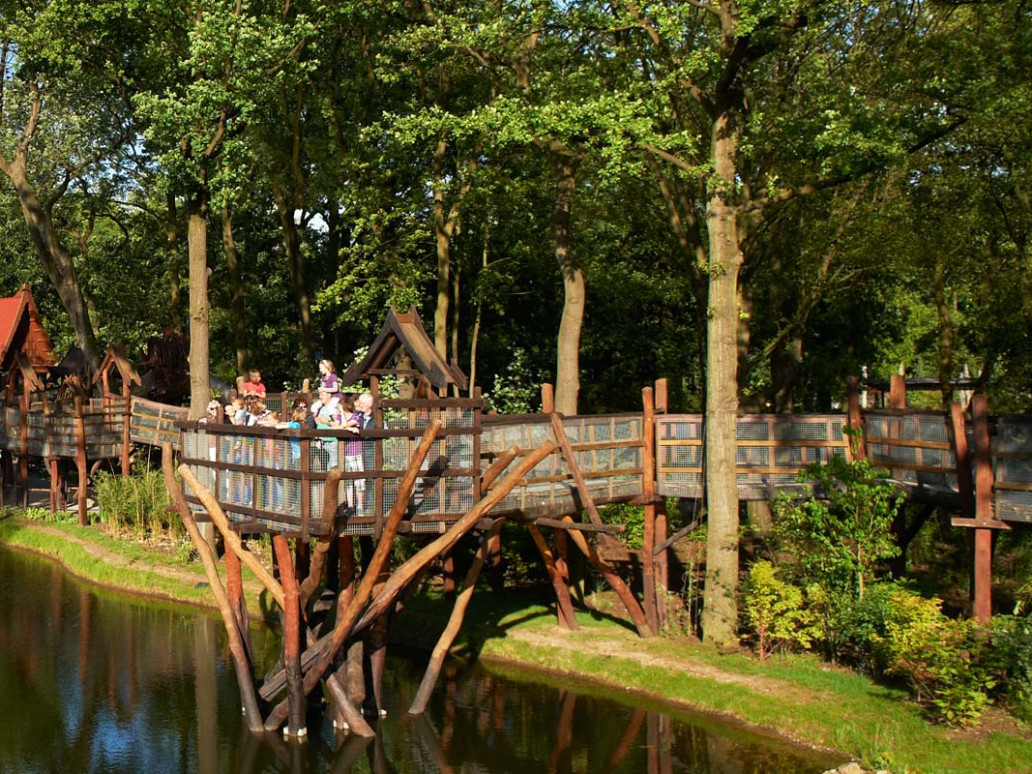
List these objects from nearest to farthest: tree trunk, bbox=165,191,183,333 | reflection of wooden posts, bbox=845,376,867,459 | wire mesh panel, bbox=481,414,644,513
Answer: wire mesh panel, bbox=481,414,644,513 → reflection of wooden posts, bbox=845,376,867,459 → tree trunk, bbox=165,191,183,333

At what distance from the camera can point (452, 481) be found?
1658 centimetres

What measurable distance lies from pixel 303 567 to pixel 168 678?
2.74 m

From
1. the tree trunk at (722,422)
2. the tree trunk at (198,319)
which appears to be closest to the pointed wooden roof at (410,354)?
the tree trunk at (722,422)

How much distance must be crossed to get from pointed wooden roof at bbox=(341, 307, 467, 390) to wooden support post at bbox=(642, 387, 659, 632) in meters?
3.96

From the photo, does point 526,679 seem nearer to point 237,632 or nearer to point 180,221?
point 237,632

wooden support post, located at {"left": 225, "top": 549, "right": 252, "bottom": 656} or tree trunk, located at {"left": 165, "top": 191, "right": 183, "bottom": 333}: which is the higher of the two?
tree trunk, located at {"left": 165, "top": 191, "right": 183, "bottom": 333}

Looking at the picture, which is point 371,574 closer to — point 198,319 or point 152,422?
point 198,319

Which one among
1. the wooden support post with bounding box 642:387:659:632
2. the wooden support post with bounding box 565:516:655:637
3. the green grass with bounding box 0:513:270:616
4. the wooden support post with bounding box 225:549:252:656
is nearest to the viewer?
the wooden support post with bounding box 225:549:252:656

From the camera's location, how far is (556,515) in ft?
62.0

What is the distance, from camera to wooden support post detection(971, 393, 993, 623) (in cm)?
1628

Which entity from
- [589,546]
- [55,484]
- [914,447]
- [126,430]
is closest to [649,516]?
[589,546]

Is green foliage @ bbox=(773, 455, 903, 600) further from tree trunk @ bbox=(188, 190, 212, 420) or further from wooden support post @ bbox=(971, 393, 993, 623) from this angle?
tree trunk @ bbox=(188, 190, 212, 420)

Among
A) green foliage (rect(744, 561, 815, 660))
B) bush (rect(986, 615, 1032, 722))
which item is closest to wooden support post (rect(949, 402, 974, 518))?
bush (rect(986, 615, 1032, 722))

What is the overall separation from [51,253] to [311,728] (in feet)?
77.9
